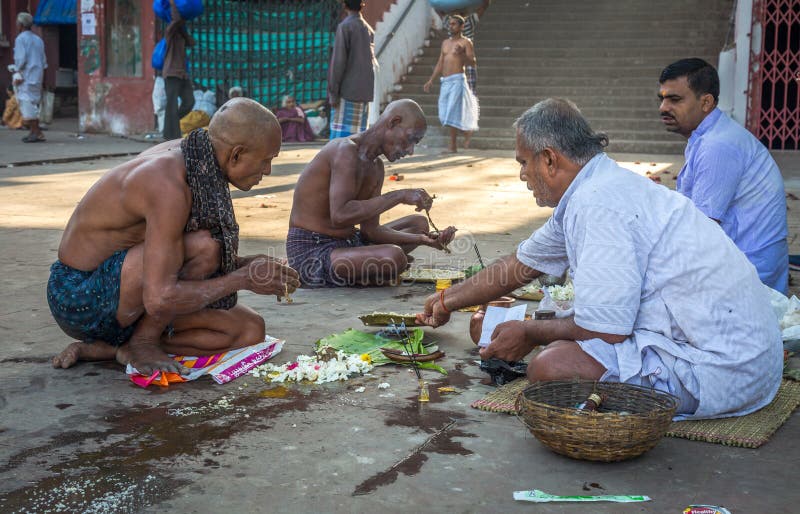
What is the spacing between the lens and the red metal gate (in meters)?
14.2

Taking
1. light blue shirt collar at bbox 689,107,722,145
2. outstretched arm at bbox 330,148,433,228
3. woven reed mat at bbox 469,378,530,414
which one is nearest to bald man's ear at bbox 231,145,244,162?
woven reed mat at bbox 469,378,530,414

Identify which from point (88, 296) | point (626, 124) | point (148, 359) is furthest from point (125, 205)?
point (626, 124)

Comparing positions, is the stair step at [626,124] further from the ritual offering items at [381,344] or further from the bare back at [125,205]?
the bare back at [125,205]

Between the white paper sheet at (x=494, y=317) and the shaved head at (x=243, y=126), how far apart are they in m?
1.33

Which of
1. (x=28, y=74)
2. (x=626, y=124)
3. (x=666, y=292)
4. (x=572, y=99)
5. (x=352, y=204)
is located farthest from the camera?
(x=572, y=99)

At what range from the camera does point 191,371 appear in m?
3.99

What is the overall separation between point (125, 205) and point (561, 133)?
177 centimetres

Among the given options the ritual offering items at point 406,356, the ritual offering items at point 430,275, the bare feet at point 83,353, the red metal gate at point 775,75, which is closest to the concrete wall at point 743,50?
the red metal gate at point 775,75

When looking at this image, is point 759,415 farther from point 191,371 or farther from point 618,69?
point 618,69

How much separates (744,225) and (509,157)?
9442mm

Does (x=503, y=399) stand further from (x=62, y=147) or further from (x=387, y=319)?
Result: (x=62, y=147)

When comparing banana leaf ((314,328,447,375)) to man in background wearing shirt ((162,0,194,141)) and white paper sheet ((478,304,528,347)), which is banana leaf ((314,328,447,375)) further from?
man in background wearing shirt ((162,0,194,141))

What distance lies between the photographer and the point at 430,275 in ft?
20.1

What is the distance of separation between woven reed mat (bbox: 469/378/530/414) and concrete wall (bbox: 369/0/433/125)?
13.2 metres
